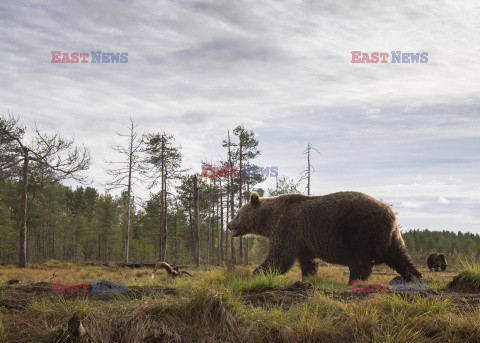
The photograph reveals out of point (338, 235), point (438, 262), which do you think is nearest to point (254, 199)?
point (338, 235)

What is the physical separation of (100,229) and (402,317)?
5544 centimetres

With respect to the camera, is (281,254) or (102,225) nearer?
(281,254)

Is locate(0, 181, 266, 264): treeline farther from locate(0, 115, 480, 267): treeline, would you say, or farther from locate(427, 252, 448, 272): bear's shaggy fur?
locate(427, 252, 448, 272): bear's shaggy fur

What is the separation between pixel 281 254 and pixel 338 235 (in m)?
1.35

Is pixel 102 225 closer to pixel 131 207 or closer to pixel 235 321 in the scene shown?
pixel 131 207

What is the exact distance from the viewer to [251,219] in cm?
980

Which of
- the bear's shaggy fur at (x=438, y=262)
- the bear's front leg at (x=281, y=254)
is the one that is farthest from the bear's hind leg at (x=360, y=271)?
the bear's shaggy fur at (x=438, y=262)

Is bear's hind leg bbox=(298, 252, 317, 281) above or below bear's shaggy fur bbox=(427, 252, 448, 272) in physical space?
above

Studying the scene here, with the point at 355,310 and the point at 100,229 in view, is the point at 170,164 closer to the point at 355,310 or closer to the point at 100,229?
the point at 355,310

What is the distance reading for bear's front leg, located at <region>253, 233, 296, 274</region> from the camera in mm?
8195

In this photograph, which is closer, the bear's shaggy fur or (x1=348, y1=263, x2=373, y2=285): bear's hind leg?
(x1=348, y1=263, x2=373, y2=285): bear's hind leg

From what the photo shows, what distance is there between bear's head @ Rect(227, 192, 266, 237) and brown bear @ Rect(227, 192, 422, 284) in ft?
2.09

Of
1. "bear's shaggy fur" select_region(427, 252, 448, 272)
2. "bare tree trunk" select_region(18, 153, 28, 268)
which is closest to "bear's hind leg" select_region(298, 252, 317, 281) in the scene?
"bear's shaggy fur" select_region(427, 252, 448, 272)

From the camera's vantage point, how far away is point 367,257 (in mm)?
7875
